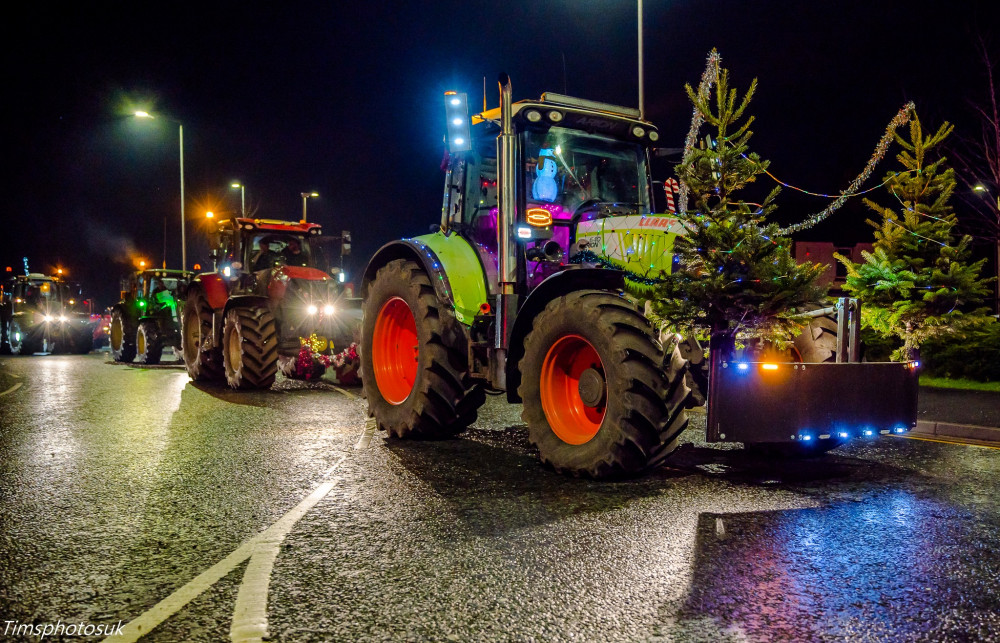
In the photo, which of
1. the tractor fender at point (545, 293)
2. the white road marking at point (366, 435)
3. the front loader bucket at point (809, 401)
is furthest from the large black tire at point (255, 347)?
the front loader bucket at point (809, 401)

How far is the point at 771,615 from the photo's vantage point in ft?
11.3

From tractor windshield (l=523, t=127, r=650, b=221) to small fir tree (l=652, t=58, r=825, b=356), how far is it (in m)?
0.56

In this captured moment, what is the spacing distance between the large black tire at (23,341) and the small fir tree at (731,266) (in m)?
29.3

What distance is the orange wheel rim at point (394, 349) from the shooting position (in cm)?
904

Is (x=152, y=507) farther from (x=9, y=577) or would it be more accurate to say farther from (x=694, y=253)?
(x=694, y=253)

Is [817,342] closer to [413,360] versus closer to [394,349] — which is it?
[413,360]

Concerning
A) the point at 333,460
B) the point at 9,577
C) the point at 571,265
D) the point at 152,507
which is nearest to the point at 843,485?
the point at 571,265

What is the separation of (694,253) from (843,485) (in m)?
2.27

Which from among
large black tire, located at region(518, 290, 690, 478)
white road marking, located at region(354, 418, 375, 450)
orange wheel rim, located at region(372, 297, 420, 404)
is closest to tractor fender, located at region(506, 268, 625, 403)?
large black tire, located at region(518, 290, 690, 478)

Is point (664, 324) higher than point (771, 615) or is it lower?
higher

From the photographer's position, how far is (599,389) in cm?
615

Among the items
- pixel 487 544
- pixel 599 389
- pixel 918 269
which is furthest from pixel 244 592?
pixel 918 269

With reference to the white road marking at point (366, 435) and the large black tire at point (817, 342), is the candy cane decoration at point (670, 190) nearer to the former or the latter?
the large black tire at point (817, 342)

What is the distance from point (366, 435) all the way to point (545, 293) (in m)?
3.10
